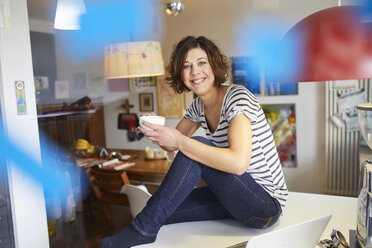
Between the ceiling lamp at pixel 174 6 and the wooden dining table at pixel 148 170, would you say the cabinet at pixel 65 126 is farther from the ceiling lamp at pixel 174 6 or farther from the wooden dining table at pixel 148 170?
the ceiling lamp at pixel 174 6

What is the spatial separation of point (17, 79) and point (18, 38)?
0.52 ft

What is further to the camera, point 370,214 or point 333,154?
point 333,154

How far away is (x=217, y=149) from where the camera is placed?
3.63 feet

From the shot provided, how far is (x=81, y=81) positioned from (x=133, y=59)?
2.33ft

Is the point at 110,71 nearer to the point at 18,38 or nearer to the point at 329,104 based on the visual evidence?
the point at 18,38

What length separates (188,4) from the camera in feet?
11.1

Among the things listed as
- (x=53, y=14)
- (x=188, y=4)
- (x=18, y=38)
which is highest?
Result: (x=188, y=4)

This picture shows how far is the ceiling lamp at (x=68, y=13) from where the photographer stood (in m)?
1.72

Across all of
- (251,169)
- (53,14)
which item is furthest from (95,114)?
(251,169)

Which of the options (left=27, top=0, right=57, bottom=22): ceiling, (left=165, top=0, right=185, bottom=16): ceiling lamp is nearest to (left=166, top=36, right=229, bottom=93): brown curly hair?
(left=27, top=0, right=57, bottom=22): ceiling

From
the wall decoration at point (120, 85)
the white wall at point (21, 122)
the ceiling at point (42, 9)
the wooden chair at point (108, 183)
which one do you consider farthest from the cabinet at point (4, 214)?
the wall decoration at point (120, 85)

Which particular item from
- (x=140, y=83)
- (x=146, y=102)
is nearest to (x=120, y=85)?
(x=140, y=83)

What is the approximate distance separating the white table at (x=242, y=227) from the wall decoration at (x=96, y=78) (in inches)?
88.6

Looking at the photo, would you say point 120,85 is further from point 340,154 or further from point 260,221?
point 260,221
